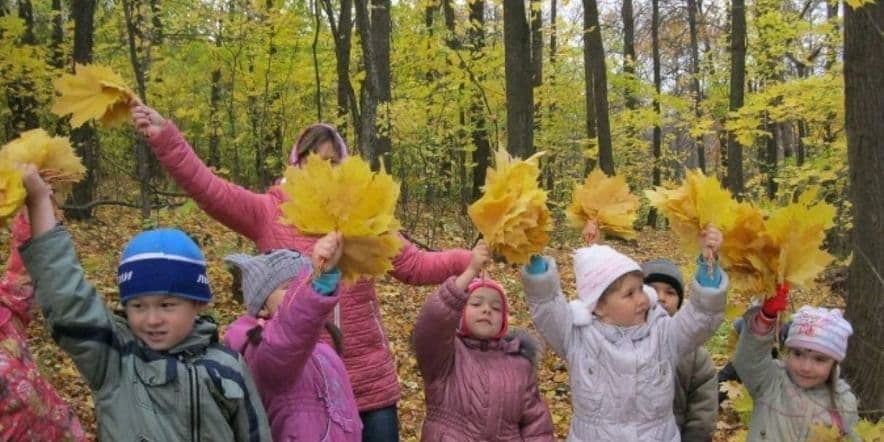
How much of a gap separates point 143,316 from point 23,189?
48 cm

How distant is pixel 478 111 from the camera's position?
15.7 metres

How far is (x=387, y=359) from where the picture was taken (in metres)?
3.06

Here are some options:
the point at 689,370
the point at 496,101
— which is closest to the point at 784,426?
the point at 689,370

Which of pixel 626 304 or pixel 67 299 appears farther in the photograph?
pixel 626 304

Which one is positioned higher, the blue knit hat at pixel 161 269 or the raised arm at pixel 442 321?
the blue knit hat at pixel 161 269

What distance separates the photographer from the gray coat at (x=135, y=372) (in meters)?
1.95

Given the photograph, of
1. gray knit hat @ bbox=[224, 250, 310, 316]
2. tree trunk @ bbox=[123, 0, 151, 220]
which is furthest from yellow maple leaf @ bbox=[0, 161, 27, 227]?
tree trunk @ bbox=[123, 0, 151, 220]

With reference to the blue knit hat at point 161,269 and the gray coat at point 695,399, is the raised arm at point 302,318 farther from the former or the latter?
the gray coat at point 695,399

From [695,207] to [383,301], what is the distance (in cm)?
647

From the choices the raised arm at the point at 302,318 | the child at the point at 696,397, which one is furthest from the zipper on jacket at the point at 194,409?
the child at the point at 696,397

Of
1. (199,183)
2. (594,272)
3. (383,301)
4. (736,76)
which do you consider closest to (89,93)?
(199,183)

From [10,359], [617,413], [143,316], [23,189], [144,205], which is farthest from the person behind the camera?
[144,205]

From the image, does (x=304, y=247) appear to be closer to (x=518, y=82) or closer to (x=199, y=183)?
(x=199, y=183)

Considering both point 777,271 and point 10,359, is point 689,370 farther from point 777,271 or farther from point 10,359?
point 10,359
